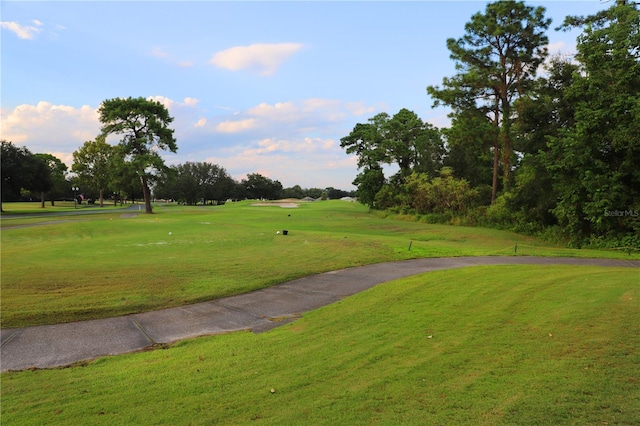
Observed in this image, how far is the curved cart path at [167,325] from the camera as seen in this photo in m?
5.14

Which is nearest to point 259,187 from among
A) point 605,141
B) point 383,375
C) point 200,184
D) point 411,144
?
point 200,184

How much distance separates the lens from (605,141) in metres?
16.7

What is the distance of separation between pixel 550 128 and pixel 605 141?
12.5 ft

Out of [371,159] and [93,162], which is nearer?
[371,159]

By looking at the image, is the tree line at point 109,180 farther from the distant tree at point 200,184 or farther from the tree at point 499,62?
the tree at point 499,62

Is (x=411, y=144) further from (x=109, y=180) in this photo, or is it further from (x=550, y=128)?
(x=109, y=180)

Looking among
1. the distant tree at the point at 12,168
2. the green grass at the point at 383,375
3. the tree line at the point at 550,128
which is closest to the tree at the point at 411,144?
the tree line at the point at 550,128

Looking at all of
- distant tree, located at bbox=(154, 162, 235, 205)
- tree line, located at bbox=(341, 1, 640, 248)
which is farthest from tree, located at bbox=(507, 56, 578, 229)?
distant tree, located at bbox=(154, 162, 235, 205)

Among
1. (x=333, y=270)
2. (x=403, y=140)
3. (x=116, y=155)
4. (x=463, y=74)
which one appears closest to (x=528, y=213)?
(x=463, y=74)

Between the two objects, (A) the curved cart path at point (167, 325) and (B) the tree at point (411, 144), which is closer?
(A) the curved cart path at point (167, 325)

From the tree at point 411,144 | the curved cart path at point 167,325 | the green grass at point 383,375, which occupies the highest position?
the tree at point 411,144

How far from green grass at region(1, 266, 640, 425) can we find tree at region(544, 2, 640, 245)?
1243 centimetres

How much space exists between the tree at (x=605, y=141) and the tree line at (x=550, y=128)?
5 cm

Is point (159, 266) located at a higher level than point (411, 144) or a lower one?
lower
